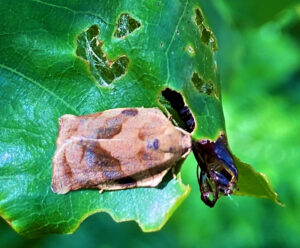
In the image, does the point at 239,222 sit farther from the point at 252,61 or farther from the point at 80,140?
the point at 80,140

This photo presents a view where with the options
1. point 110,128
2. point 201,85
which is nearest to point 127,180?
point 110,128

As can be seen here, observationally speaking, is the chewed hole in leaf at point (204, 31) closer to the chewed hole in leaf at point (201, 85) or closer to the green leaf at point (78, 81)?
the green leaf at point (78, 81)

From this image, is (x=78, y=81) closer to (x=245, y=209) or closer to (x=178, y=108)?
(x=178, y=108)

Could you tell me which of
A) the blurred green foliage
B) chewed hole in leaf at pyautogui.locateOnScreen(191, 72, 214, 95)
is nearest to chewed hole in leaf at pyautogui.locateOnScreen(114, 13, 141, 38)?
chewed hole in leaf at pyautogui.locateOnScreen(191, 72, 214, 95)

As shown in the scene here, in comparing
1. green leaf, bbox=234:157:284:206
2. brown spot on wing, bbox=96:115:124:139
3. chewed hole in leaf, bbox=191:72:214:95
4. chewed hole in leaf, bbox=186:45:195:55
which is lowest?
brown spot on wing, bbox=96:115:124:139

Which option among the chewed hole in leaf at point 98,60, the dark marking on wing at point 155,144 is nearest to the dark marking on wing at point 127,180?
the dark marking on wing at point 155,144

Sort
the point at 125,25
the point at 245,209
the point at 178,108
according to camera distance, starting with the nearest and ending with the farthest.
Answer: the point at 125,25 → the point at 178,108 → the point at 245,209

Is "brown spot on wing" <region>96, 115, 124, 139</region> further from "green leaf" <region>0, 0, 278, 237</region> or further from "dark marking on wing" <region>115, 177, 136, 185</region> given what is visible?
"dark marking on wing" <region>115, 177, 136, 185</region>
